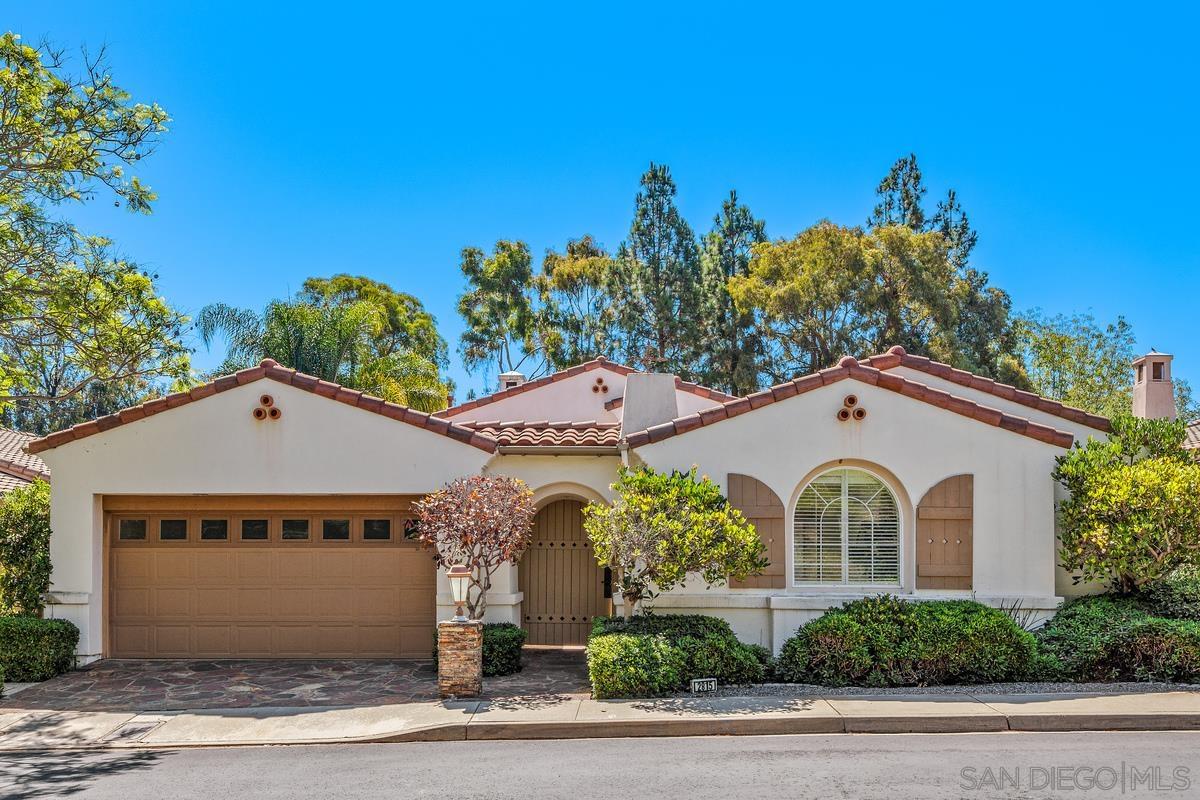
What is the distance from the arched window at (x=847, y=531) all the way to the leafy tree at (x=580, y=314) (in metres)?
22.4

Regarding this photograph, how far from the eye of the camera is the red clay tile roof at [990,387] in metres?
12.4

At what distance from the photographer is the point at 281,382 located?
11930mm

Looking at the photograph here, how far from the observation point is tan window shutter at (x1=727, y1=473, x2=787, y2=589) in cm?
1098

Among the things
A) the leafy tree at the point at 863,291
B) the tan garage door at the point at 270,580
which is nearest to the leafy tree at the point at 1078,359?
the leafy tree at the point at 863,291

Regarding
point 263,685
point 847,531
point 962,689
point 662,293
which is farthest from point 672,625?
point 662,293

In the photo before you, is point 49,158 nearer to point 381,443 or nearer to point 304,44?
point 304,44

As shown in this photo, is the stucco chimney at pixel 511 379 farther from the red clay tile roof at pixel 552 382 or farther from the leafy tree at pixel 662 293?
the leafy tree at pixel 662 293

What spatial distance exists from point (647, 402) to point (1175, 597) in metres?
7.05

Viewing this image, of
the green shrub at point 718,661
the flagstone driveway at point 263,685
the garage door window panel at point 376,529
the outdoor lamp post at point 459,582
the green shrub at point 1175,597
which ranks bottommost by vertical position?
the flagstone driveway at point 263,685

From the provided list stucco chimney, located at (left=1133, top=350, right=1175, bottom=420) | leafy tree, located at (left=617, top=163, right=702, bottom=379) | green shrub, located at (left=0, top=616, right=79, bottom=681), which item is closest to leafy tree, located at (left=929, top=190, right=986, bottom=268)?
leafy tree, located at (left=617, top=163, right=702, bottom=379)

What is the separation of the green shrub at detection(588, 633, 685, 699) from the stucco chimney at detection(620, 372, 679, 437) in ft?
10.7

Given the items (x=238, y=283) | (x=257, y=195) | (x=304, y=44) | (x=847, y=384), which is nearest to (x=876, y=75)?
(x=847, y=384)

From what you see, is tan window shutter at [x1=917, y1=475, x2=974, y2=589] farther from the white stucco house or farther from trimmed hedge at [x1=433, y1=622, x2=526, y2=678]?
trimmed hedge at [x1=433, y1=622, x2=526, y2=678]

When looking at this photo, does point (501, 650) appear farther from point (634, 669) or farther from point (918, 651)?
point (918, 651)
